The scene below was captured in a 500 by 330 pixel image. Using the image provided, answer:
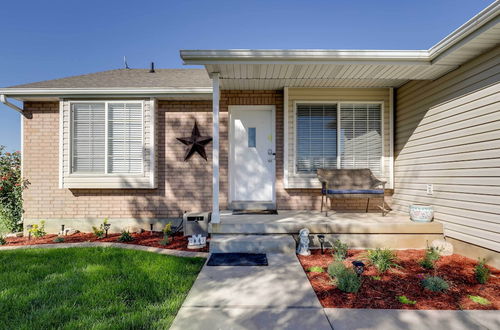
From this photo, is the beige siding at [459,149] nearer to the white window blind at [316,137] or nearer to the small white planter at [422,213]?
the small white planter at [422,213]

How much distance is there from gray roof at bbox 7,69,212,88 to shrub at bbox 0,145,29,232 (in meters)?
1.76

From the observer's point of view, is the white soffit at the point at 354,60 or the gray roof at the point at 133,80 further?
the gray roof at the point at 133,80

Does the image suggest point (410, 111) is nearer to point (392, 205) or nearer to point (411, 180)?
point (411, 180)

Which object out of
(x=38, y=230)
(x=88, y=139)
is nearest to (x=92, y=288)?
(x=38, y=230)

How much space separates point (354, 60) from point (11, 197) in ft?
22.5

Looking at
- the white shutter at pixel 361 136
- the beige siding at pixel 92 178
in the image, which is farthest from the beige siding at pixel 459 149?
the beige siding at pixel 92 178

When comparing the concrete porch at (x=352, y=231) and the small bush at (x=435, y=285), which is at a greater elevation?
the concrete porch at (x=352, y=231)

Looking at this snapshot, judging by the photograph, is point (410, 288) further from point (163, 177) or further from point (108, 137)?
point (108, 137)

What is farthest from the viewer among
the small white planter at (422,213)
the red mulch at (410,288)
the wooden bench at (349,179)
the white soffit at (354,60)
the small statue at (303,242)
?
the wooden bench at (349,179)

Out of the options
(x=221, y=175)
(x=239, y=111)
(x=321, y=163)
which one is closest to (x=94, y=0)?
(x=239, y=111)

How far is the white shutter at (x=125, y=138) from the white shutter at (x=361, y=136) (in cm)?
409

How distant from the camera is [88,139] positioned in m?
5.00

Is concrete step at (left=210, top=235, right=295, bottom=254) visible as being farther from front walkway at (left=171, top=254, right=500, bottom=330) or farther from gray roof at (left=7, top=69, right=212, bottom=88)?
gray roof at (left=7, top=69, right=212, bottom=88)

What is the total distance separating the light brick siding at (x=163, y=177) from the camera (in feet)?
16.6
